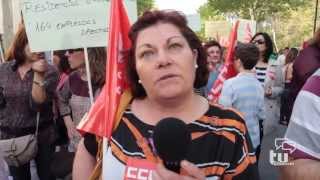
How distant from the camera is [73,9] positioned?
3.36 metres

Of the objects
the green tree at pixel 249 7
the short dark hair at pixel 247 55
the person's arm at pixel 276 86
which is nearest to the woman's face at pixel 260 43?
the person's arm at pixel 276 86

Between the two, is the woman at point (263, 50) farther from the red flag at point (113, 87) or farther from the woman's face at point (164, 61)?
the woman's face at point (164, 61)

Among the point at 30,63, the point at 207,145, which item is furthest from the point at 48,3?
the point at 207,145

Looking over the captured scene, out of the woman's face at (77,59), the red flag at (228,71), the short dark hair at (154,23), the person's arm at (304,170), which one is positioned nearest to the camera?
the person's arm at (304,170)

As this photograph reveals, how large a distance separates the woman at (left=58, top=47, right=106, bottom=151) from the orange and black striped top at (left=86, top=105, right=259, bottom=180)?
1.77 metres

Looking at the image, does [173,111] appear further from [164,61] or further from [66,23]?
[66,23]

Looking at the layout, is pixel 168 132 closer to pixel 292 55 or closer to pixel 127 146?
pixel 127 146

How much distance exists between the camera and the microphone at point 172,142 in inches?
58.4

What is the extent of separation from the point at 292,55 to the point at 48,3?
7.75m

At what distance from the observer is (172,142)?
1524 millimetres

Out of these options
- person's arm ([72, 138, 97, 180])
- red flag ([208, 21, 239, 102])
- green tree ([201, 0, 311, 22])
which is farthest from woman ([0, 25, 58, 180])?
green tree ([201, 0, 311, 22])

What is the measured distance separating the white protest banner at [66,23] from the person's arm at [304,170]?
5.68 feet

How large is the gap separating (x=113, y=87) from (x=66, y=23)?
1256 millimetres

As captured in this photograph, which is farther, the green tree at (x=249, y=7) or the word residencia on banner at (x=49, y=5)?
the green tree at (x=249, y=7)
